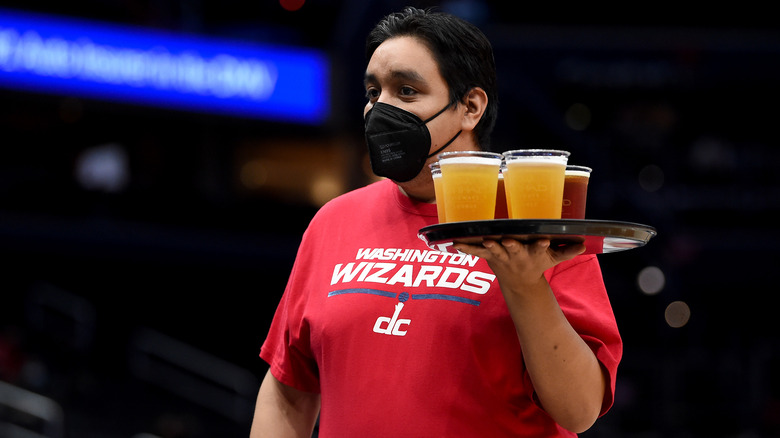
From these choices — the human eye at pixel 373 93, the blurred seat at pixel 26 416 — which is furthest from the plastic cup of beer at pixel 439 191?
the blurred seat at pixel 26 416

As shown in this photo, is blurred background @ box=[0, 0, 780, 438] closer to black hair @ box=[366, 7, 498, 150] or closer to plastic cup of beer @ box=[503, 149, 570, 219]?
black hair @ box=[366, 7, 498, 150]

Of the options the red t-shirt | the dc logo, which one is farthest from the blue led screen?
the dc logo

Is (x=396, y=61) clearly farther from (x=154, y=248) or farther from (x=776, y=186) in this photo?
(x=776, y=186)

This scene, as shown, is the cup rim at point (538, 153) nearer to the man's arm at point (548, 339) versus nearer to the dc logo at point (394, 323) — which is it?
the man's arm at point (548, 339)

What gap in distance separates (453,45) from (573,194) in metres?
0.56

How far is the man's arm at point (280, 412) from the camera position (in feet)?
7.69

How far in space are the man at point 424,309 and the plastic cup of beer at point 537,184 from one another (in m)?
0.07

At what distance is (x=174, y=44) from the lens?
396 inches

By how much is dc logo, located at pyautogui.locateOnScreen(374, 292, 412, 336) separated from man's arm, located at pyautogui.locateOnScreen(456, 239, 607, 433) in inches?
12.9

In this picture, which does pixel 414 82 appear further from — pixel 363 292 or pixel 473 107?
pixel 363 292

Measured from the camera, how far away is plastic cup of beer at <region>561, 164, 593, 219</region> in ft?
5.89

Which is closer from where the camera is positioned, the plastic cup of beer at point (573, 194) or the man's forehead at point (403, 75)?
the plastic cup of beer at point (573, 194)

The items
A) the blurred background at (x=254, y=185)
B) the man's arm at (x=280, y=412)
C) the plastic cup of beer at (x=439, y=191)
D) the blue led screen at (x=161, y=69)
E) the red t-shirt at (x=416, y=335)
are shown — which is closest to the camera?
the plastic cup of beer at (x=439, y=191)

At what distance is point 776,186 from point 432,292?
13.2m
